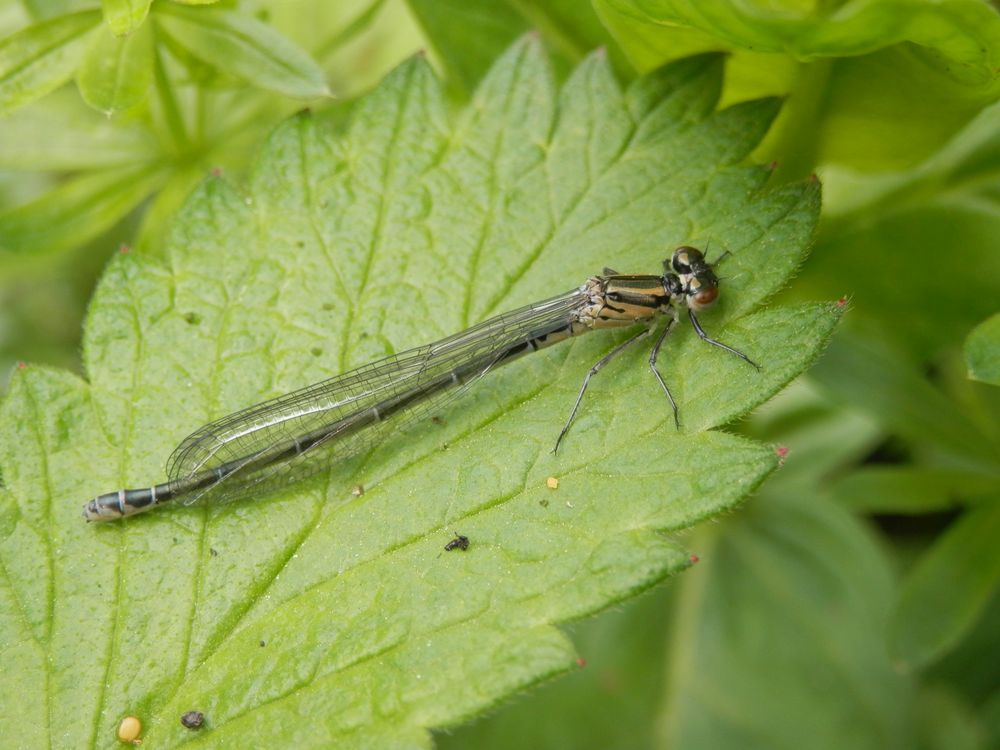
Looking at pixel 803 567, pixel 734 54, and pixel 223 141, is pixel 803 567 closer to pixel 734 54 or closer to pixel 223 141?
pixel 734 54

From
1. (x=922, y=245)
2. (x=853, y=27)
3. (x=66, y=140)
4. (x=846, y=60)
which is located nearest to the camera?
(x=853, y=27)

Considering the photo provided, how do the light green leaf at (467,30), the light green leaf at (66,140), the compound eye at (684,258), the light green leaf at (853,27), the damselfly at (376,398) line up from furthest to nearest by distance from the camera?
the light green leaf at (66,140) < the light green leaf at (467,30) < the damselfly at (376,398) < the compound eye at (684,258) < the light green leaf at (853,27)

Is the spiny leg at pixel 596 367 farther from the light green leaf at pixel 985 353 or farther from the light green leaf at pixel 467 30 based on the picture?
the light green leaf at pixel 467 30

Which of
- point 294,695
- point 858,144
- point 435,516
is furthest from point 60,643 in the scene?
point 858,144

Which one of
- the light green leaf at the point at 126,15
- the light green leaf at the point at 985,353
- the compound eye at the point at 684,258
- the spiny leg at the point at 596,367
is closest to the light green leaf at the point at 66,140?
the light green leaf at the point at 126,15

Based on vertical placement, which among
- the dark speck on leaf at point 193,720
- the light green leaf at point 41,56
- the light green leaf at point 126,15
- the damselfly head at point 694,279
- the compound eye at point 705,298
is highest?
the light green leaf at point 41,56

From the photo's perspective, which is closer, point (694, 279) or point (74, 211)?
point (694, 279)

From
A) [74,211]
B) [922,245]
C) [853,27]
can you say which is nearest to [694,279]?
[853,27]

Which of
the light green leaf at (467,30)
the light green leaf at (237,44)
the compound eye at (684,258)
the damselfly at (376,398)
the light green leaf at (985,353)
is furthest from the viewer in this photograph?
the light green leaf at (467,30)

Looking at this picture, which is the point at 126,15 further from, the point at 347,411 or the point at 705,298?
the point at 705,298
